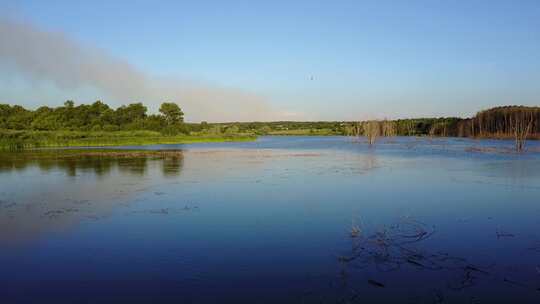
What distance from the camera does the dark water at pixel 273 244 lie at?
5.95 meters

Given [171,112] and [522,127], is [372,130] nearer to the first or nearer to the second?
[522,127]

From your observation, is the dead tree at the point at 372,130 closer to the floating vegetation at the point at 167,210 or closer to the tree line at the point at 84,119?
the tree line at the point at 84,119

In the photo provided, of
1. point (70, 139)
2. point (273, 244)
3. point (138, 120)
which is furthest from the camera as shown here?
point (138, 120)

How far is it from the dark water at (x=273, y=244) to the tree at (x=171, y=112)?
74789 mm

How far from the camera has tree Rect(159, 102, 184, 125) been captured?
8978 cm

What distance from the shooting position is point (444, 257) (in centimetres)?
730

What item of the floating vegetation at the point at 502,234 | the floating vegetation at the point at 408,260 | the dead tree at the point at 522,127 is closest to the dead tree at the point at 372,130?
the dead tree at the point at 522,127

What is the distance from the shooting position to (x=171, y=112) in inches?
3548

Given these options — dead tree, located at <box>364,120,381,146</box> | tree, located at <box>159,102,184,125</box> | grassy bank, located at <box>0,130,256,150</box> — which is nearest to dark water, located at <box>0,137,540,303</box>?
grassy bank, located at <box>0,130,256,150</box>

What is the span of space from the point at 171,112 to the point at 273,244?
85.2 m

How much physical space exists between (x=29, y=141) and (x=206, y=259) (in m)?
49.3

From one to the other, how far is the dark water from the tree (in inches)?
2944

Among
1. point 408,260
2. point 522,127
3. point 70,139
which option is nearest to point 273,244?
point 408,260

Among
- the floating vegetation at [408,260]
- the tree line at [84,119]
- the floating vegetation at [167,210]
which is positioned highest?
the tree line at [84,119]
